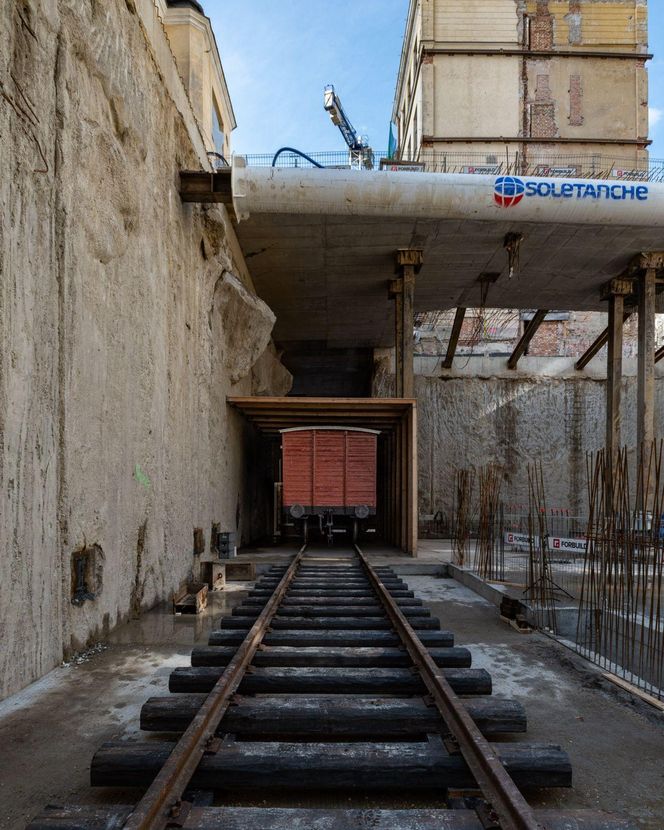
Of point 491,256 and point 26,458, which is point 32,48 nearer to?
point 26,458

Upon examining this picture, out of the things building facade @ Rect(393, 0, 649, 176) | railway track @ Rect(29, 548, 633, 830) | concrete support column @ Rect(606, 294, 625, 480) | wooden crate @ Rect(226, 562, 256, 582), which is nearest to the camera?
railway track @ Rect(29, 548, 633, 830)

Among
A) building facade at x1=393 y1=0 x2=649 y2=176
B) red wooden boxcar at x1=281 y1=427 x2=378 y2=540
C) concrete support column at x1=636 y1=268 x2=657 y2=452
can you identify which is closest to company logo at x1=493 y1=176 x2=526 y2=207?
concrete support column at x1=636 y1=268 x2=657 y2=452

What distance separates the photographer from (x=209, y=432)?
11211 millimetres

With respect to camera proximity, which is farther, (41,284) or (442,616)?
(442,616)

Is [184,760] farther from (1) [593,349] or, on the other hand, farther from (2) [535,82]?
(2) [535,82]

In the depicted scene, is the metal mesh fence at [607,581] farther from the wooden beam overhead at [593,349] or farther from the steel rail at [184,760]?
the wooden beam overhead at [593,349]

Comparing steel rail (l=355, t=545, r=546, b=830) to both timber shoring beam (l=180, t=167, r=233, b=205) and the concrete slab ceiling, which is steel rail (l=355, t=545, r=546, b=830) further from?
the concrete slab ceiling

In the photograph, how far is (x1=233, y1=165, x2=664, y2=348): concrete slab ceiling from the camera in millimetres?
12609

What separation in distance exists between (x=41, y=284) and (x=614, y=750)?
544 centimetres

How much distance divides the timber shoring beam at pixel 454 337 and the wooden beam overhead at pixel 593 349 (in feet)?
15.1

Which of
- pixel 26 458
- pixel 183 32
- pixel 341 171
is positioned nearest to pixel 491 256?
pixel 341 171

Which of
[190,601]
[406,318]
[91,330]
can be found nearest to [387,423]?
[406,318]

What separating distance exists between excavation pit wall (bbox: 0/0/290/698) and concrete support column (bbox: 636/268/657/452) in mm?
13141

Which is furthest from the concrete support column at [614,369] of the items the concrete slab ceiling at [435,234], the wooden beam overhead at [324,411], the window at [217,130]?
the window at [217,130]
